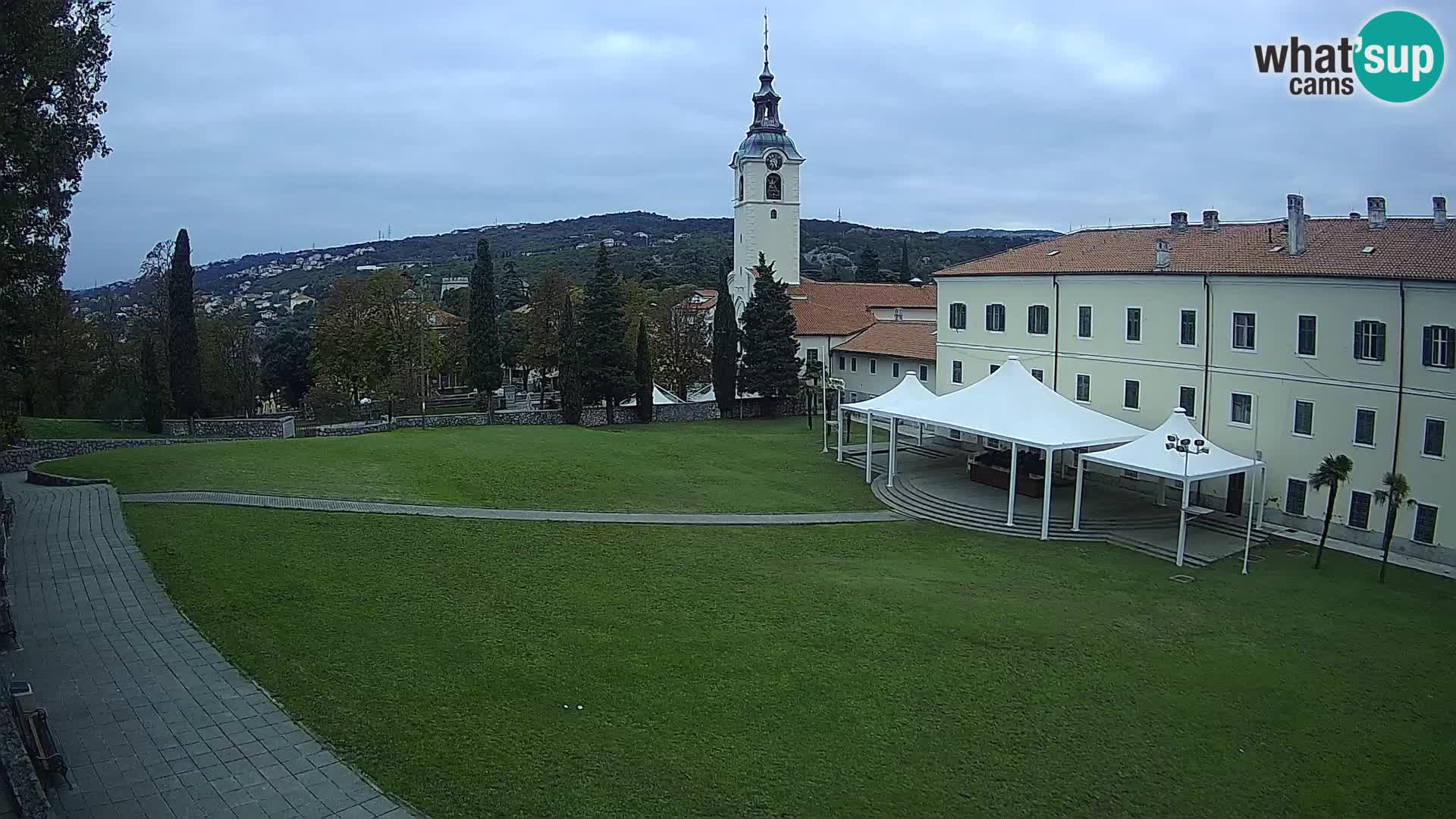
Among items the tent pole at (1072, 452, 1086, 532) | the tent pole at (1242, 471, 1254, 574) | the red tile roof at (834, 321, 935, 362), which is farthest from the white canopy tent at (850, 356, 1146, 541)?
the red tile roof at (834, 321, 935, 362)

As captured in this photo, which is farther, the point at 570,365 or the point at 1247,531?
the point at 570,365

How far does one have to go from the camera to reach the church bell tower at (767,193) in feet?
166

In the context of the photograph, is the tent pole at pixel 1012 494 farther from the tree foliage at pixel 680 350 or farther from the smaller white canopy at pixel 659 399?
the tree foliage at pixel 680 350

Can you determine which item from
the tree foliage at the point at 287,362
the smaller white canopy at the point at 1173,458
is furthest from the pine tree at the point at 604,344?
the tree foliage at the point at 287,362

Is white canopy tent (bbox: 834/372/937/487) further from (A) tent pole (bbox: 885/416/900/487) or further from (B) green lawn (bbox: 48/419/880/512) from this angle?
(B) green lawn (bbox: 48/419/880/512)

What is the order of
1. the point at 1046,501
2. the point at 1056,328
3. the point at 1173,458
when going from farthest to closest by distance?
the point at 1056,328, the point at 1046,501, the point at 1173,458

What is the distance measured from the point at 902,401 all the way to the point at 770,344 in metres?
14.0

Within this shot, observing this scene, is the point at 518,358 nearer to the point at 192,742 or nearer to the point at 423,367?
the point at 423,367

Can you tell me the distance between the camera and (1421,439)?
66.7 feet

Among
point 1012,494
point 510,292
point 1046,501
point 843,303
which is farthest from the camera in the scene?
point 510,292

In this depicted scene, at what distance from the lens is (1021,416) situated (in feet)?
81.4

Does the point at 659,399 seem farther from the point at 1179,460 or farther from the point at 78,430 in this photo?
the point at 1179,460

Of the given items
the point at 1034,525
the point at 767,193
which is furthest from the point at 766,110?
the point at 1034,525

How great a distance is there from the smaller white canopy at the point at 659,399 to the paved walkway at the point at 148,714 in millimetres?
26002
